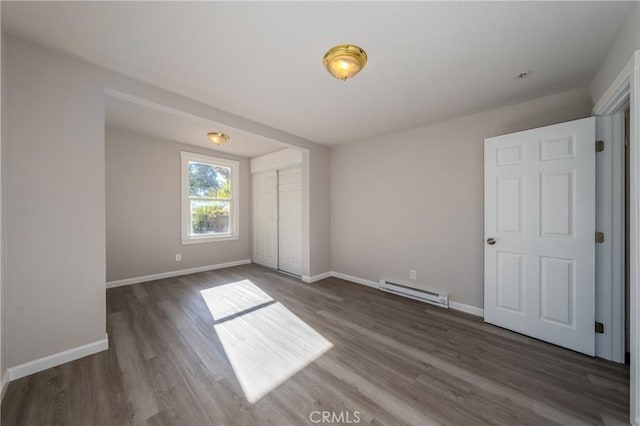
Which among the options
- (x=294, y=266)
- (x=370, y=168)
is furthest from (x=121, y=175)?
(x=370, y=168)

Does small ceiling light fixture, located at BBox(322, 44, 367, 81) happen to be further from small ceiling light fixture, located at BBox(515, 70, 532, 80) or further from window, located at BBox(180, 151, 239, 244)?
window, located at BBox(180, 151, 239, 244)

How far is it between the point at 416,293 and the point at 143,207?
466 centimetres

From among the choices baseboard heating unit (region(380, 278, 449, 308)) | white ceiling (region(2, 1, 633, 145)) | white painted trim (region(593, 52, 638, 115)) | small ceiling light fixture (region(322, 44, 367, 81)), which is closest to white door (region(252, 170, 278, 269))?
baseboard heating unit (region(380, 278, 449, 308))

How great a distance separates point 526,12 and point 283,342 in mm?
3123

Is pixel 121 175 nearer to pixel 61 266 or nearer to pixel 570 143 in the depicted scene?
pixel 61 266

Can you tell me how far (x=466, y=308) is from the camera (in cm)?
295

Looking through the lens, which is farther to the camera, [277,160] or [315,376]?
[277,160]

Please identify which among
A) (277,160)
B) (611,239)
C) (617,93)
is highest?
(277,160)

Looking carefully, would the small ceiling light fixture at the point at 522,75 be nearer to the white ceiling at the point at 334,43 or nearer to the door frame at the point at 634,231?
the white ceiling at the point at 334,43

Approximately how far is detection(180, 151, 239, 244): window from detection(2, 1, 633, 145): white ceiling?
7.78 ft

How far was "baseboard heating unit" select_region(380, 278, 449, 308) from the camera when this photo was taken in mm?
3079

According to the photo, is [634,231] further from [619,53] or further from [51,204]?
[51,204]

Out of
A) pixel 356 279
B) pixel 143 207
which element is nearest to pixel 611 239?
pixel 356 279

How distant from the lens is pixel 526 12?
1.47 metres
